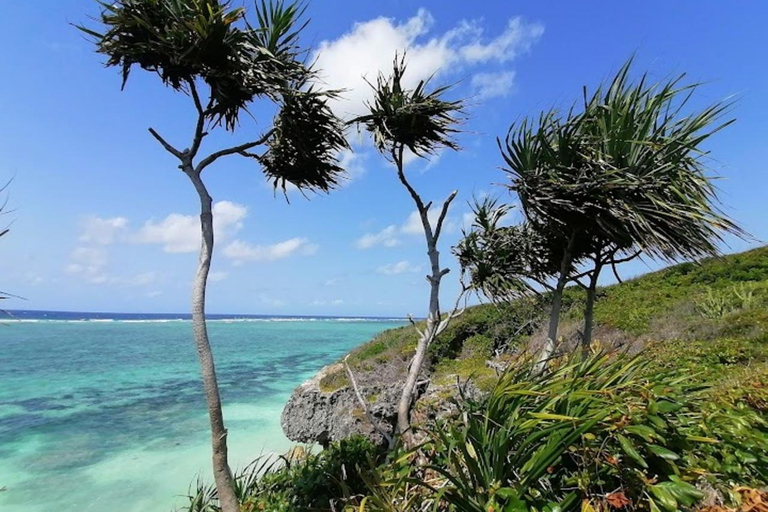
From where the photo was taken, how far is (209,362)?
3.99m

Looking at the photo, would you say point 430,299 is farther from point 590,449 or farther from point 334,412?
point 334,412

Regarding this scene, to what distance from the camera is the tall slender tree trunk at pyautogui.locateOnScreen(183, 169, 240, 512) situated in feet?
12.8

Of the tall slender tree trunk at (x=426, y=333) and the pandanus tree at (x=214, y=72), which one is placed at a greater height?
the pandanus tree at (x=214, y=72)

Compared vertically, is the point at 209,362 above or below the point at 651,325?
below

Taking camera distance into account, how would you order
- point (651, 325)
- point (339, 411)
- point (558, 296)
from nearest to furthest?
point (558, 296) → point (339, 411) → point (651, 325)

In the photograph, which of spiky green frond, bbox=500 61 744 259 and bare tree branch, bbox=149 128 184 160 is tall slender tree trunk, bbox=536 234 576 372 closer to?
spiky green frond, bbox=500 61 744 259

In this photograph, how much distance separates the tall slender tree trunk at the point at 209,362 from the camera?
3889mm

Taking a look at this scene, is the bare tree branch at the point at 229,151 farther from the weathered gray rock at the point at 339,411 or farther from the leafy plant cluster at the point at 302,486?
the weathered gray rock at the point at 339,411

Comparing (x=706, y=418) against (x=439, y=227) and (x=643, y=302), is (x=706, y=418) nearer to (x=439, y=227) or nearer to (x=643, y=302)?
(x=439, y=227)

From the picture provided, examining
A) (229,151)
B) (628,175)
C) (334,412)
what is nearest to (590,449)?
(628,175)

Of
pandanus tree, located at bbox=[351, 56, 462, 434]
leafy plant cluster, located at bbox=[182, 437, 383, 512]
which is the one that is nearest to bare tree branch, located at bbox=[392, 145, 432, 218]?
pandanus tree, located at bbox=[351, 56, 462, 434]

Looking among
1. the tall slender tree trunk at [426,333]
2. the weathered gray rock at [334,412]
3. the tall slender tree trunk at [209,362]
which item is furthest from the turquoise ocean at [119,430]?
the tall slender tree trunk at [426,333]

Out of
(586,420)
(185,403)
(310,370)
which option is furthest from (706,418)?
(310,370)

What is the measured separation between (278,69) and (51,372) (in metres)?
28.5
